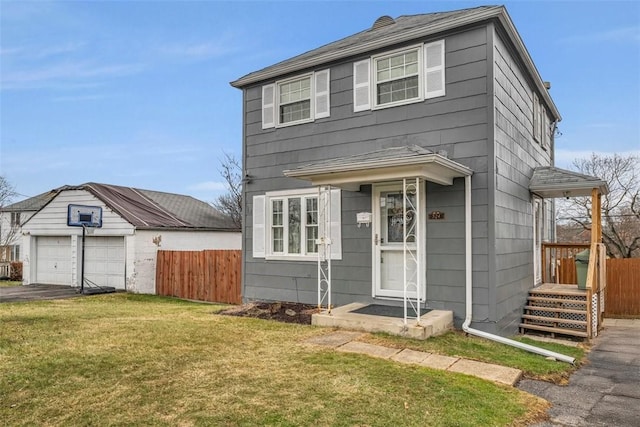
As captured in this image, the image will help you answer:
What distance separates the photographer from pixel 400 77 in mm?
7816

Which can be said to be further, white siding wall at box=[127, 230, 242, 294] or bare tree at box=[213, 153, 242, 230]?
bare tree at box=[213, 153, 242, 230]

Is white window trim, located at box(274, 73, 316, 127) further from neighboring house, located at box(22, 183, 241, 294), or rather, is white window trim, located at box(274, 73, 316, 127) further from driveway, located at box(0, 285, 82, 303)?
driveway, located at box(0, 285, 82, 303)

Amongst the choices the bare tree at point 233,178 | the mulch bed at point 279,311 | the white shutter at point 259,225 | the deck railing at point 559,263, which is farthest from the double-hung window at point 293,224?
the bare tree at point 233,178

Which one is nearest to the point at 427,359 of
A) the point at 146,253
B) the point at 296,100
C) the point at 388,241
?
the point at 388,241

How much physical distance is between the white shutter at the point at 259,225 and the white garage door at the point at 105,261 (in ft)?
22.1

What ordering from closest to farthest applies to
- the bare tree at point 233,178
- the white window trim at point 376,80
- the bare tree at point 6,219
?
1. the white window trim at point 376,80
2. the bare tree at point 6,219
3. the bare tree at point 233,178

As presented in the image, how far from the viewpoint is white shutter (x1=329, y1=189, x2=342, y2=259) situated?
27.3 feet

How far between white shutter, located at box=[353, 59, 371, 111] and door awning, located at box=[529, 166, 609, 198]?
4172mm

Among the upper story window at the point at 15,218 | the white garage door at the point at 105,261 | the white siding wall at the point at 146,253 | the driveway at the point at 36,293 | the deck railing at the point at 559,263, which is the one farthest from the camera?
the upper story window at the point at 15,218

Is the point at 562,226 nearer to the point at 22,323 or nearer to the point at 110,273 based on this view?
the point at 110,273

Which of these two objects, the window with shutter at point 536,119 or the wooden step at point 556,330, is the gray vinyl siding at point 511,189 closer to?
the wooden step at point 556,330

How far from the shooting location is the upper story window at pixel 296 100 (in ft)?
28.7

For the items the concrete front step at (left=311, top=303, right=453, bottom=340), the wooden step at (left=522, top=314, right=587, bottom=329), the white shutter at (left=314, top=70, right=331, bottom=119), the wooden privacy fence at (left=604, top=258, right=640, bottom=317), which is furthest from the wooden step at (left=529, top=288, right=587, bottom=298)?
the white shutter at (left=314, top=70, right=331, bottom=119)

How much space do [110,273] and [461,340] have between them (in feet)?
39.9
